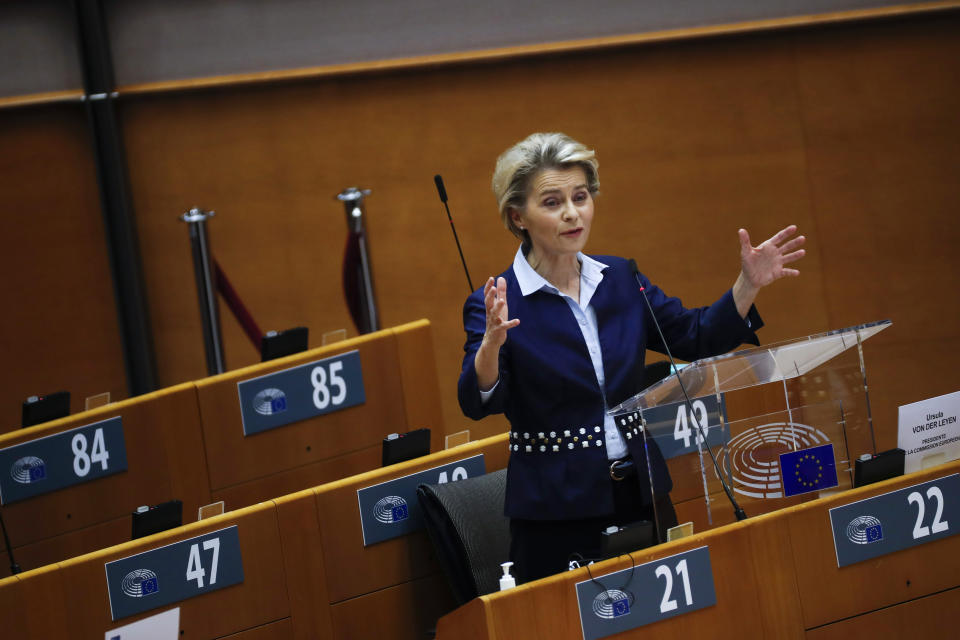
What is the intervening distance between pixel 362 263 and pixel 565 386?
2.05m

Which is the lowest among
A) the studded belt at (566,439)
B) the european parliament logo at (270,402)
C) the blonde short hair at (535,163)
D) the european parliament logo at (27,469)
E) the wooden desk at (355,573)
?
the wooden desk at (355,573)

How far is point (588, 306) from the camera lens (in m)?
2.11

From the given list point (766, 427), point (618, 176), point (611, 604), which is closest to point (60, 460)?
point (611, 604)

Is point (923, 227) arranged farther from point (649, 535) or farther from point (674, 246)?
point (649, 535)

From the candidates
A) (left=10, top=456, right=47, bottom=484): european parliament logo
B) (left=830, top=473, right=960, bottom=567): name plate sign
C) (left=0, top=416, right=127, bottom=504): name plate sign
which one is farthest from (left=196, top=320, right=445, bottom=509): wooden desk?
(left=830, top=473, right=960, bottom=567): name plate sign

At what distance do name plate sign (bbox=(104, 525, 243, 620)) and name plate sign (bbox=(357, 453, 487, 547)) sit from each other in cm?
32

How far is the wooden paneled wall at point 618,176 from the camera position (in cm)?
469

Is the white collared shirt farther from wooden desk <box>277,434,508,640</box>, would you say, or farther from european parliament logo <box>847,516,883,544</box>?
wooden desk <box>277,434,508,640</box>

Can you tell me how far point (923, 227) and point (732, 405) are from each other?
289cm

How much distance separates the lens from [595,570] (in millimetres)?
1856

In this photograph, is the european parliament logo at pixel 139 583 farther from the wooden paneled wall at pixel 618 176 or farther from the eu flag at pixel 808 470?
the wooden paneled wall at pixel 618 176

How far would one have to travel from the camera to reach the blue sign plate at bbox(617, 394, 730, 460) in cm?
196

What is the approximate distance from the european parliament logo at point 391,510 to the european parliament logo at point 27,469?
1.09 metres

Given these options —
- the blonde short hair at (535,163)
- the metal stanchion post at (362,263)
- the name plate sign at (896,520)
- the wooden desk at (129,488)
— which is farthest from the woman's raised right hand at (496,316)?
the metal stanchion post at (362,263)
